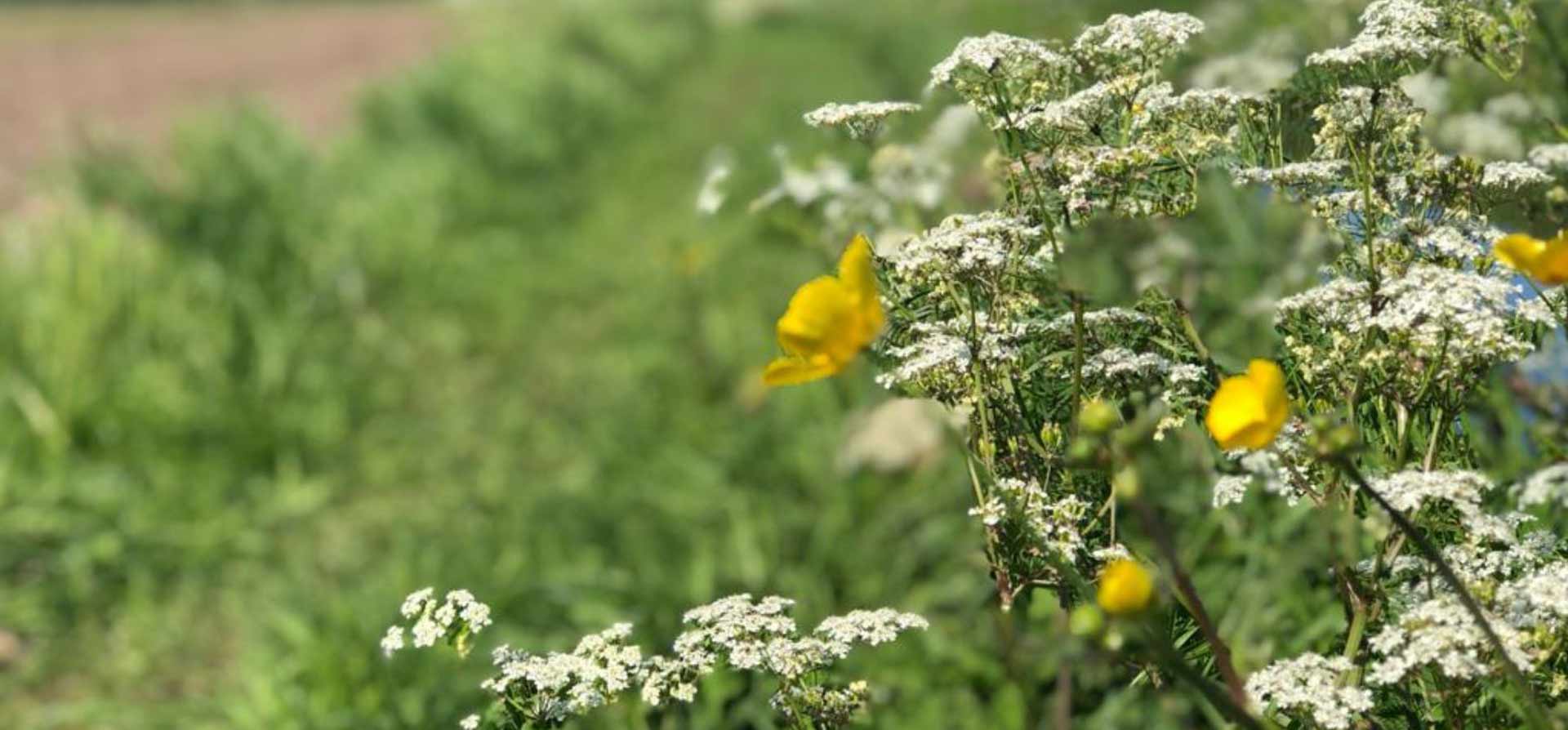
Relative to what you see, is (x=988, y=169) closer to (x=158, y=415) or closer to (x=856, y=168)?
(x=856, y=168)

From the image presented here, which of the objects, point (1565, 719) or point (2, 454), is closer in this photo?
point (1565, 719)

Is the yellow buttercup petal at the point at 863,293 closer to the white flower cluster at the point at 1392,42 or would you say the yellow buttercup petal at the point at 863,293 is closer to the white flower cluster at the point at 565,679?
the white flower cluster at the point at 565,679

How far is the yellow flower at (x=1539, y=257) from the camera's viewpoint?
3.34 feet

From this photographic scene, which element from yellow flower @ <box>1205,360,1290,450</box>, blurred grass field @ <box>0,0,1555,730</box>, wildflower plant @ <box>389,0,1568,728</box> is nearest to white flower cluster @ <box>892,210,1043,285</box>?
wildflower plant @ <box>389,0,1568,728</box>

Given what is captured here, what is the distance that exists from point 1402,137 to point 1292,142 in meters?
0.14

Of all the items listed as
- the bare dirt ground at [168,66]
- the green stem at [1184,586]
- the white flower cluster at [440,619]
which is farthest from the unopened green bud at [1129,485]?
the bare dirt ground at [168,66]

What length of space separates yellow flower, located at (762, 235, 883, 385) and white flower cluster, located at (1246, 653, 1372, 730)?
0.43 m

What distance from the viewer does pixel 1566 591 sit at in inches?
42.4

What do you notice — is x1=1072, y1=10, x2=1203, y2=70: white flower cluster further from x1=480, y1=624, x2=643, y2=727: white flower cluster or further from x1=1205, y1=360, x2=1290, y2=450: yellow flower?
x1=480, y1=624, x2=643, y2=727: white flower cluster

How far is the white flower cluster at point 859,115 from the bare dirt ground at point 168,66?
14.5 ft

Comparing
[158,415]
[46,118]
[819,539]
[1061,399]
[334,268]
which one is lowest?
[1061,399]

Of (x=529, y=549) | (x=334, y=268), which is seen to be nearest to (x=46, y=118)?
(x=334, y=268)

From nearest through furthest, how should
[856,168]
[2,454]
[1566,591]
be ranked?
[1566,591] < [856,168] < [2,454]

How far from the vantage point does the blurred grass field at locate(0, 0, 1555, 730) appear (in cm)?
245
